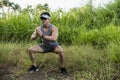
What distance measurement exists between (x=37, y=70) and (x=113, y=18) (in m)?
3.61

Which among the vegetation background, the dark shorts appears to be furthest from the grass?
the dark shorts

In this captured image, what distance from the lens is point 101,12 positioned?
10.5 meters

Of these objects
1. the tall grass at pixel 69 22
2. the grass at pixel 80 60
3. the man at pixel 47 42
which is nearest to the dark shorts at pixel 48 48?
the man at pixel 47 42

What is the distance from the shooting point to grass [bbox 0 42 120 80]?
6836 mm

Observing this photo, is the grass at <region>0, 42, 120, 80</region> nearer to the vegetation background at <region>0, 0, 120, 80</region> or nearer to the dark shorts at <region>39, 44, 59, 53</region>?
the vegetation background at <region>0, 0, 120, 80</region>

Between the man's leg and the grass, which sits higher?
the man's leg

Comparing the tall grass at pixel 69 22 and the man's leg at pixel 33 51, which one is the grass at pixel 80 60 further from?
the tall grass at pixel 69 22

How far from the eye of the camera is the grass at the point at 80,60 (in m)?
6.84

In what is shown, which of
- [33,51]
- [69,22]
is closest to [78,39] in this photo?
[69,22]

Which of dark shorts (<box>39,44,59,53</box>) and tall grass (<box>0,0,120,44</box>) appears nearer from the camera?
dark shorts (<box>39,44,59,53</box>)

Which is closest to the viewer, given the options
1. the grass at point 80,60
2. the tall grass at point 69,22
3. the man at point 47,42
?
the grass at point 80,60

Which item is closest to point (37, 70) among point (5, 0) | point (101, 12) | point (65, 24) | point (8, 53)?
point (8, 53)

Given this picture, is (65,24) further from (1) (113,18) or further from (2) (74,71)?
(2) (74,71)

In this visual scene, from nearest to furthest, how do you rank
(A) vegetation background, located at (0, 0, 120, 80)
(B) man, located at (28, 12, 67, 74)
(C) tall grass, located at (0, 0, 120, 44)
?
(B) man, located at (28, 12, 67, 74) < (A) vegetation background, located at (0, 0, 120, 80) < (C) tall grass, located at (0, 0, 120, 44)
